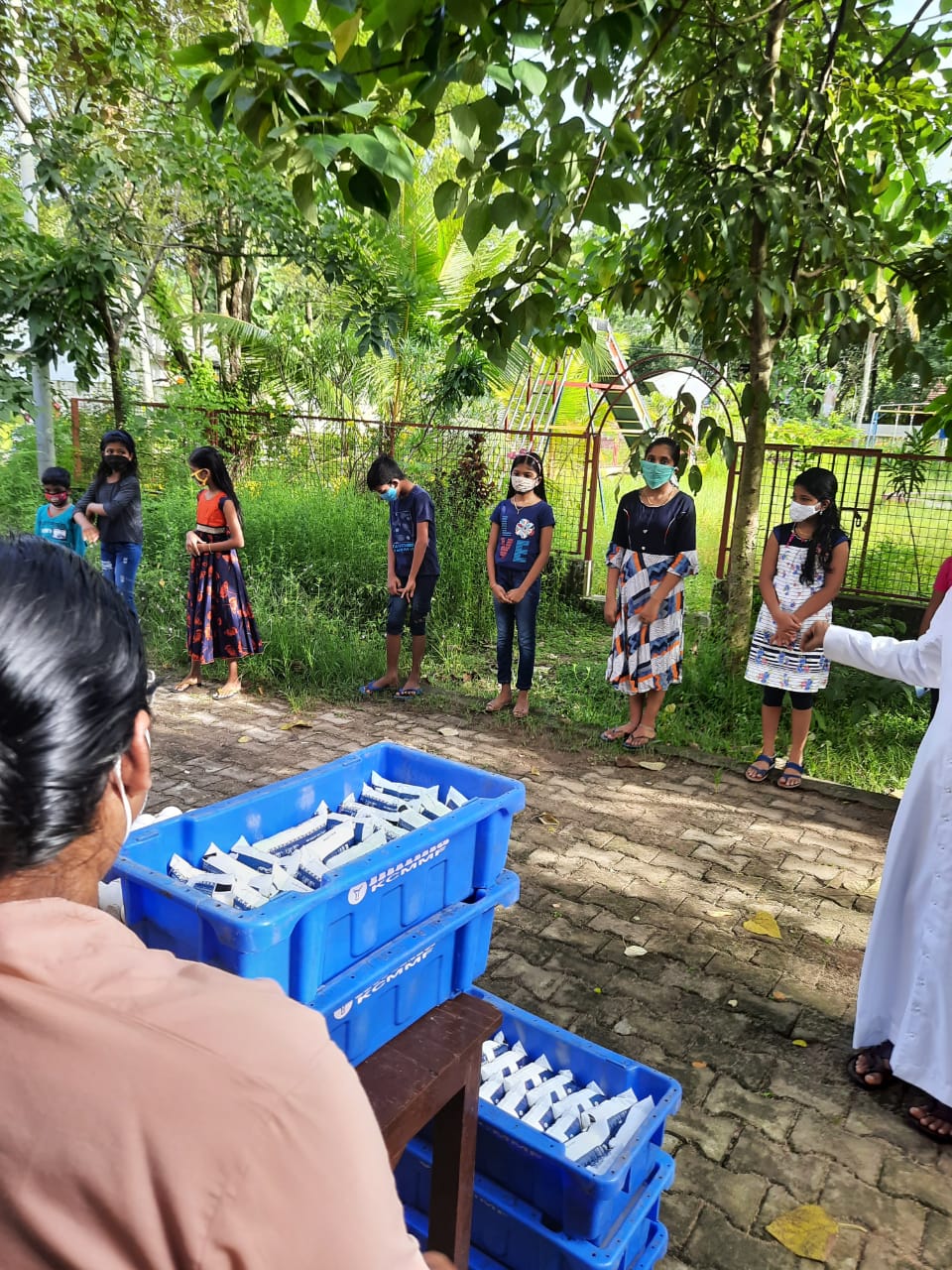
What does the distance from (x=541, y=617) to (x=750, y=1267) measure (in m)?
6.95

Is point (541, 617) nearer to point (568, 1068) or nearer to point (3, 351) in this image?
point (3, 351)

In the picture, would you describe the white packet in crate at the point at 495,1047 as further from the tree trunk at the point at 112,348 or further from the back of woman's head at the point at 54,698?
the tree trunk at the point at 112,348

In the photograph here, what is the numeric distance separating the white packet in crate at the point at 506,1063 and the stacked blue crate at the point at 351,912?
427 millimetres

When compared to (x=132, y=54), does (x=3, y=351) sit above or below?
below

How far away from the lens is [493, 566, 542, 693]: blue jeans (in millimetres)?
6355

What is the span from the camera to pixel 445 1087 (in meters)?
1.59

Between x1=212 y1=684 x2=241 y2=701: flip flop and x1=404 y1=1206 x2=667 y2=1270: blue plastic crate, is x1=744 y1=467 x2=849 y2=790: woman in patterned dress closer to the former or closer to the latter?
x1=404 y1=1206 x2=667 y2=1270: blue plastic crate

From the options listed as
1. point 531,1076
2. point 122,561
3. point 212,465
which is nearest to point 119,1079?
point 531,1076

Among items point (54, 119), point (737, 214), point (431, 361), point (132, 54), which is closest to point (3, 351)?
point (54, 119)

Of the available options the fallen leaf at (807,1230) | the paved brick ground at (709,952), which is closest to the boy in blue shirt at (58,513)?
the paved brick ground at (709,952)

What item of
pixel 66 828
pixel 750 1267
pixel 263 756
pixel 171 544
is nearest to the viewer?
pixel 66 828

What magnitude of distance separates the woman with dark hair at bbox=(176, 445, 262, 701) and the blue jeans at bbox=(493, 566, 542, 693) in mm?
1936

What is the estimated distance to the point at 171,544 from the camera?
29.3 feet

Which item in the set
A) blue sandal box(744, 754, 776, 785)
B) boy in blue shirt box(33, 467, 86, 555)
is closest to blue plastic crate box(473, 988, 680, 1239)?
blue sandal box(744, 754, 776, 785)
